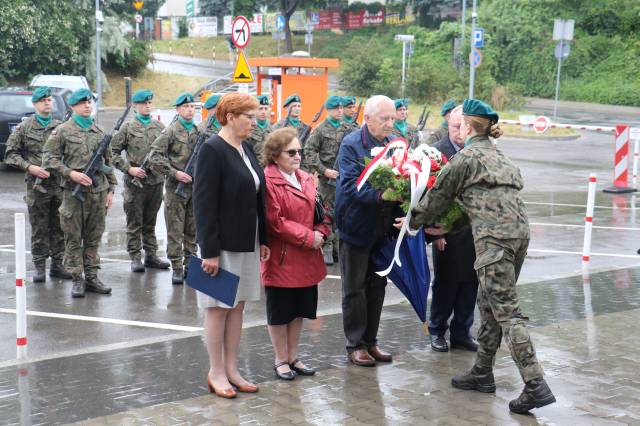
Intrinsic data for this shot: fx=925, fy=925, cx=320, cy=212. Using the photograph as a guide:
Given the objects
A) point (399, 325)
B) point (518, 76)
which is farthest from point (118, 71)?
point (399, 325)

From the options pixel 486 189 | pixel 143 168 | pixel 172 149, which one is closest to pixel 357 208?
pixel 486 189

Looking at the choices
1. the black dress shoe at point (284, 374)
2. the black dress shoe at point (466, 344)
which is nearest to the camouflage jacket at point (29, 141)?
the black dress shoe at point (284, 374)

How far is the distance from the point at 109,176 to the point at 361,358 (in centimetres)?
406

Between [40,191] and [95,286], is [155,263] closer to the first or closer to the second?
[95,286]

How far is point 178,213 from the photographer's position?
1034cm

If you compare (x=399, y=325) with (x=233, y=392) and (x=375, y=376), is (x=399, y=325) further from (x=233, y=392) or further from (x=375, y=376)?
(x=233, y=392)

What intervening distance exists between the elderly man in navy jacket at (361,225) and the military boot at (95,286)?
3.55 metres

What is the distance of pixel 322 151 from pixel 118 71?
3809cm

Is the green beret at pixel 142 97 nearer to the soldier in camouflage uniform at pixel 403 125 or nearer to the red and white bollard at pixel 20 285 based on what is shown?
the soldier in camouflage uniform at pixel 403 125

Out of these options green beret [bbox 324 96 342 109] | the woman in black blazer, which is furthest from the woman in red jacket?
green beret [bbox 324 96 342 109]

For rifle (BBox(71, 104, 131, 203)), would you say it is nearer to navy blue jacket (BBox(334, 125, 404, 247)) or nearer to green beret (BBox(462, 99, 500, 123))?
navy blue jacket (BBox(334, 125, 404, 247))

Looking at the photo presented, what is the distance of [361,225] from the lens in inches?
267

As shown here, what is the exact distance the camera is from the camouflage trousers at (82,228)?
372 inches

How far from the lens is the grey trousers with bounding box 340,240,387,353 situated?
22.6 feet
